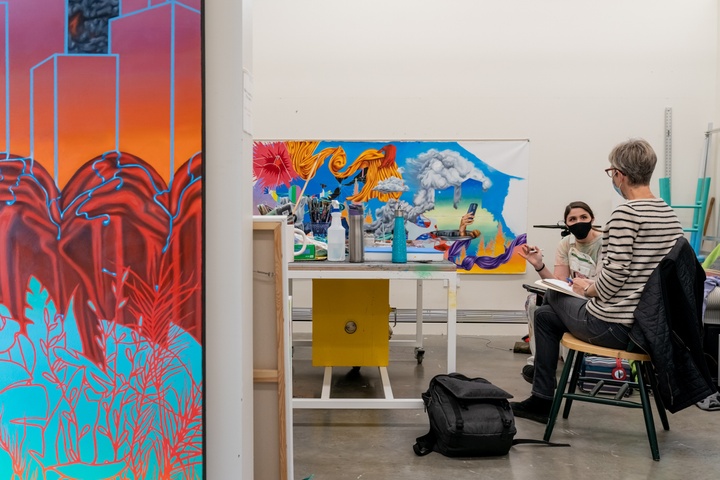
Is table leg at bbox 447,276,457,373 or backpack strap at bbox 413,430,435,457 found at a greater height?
table leg at bbox 447,276,457,373

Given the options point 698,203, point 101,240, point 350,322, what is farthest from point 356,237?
point 698,203

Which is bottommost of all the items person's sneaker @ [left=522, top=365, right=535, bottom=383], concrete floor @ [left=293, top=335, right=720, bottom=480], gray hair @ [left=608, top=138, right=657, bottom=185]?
concrete floor @ [left=293, top=335, right=720, bottom=480]

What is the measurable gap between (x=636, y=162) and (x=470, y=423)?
4.20ft

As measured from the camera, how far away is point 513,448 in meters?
2.75

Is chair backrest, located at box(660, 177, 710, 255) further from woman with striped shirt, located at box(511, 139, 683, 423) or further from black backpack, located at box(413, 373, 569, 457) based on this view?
black backpack, located at box(413, 373, 569, 457)

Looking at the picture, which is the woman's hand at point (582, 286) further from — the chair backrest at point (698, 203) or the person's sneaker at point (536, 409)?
the chair backrest at point (698, 203)

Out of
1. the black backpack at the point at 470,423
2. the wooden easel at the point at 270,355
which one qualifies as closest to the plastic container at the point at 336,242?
the black backpack at the point at 470,423

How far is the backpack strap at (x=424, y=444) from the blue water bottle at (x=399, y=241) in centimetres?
79

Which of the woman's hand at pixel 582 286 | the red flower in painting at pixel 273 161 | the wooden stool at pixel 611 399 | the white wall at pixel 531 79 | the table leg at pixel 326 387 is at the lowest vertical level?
the table leg at pixel 326 387

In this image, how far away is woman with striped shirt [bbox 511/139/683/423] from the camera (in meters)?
2.56

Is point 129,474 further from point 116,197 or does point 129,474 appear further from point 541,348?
point 541,348

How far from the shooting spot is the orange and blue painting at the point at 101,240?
1705 mm

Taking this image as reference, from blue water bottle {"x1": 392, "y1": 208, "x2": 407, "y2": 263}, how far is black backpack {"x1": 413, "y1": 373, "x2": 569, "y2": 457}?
620 millimetres

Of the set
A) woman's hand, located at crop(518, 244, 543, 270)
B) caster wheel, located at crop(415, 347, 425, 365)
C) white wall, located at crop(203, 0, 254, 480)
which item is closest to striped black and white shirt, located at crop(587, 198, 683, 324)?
woman's hand, located at crop(518, 244, 543, 270)
